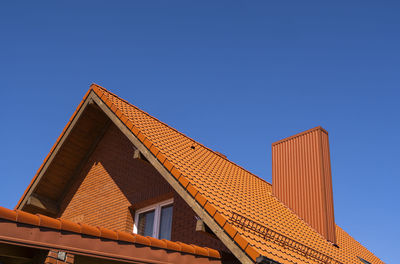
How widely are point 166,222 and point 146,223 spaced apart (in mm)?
794

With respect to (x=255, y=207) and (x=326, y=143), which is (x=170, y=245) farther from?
(x=326, y=143)

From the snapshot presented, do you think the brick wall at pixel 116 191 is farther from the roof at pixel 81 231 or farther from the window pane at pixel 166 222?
the roof at pixel 81 231

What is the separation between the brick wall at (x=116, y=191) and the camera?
877 centimetres

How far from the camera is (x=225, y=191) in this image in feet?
28.1

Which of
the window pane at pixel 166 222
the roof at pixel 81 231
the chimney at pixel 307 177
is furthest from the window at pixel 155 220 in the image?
the chimney at pixel 307 177

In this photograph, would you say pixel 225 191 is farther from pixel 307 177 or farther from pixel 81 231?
pixel 307 177

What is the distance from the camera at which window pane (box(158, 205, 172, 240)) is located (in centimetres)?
904

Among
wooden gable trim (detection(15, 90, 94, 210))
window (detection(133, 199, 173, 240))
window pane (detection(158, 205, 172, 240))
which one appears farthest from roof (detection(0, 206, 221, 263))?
wooden gable trim (detection(15, 90, 94, 210))

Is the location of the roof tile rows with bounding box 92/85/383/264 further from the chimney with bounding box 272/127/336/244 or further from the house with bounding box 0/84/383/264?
the chimney with bounding box 272/127/336/244

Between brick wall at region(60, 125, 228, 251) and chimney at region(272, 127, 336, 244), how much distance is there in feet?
12.8

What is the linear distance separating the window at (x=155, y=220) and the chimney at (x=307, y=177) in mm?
3762

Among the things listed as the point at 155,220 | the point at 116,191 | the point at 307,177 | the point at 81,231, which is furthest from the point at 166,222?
the point at 307,177

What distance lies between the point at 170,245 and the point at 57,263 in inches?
65.4

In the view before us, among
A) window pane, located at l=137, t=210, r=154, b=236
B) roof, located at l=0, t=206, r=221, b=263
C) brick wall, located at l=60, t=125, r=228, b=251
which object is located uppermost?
brick wall, located at l=60, t=125, r=228, b=251
